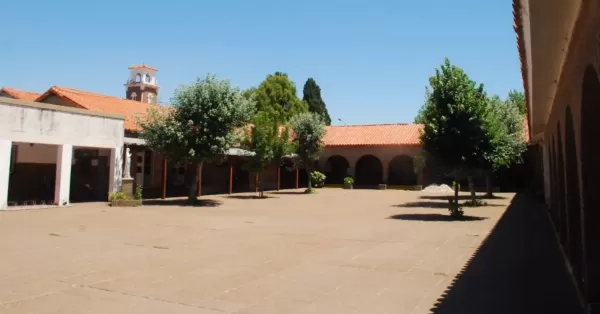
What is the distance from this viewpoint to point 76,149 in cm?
2473

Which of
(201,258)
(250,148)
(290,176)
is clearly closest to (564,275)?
(201,258)

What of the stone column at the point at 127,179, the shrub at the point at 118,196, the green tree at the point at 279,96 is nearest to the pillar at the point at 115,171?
the stone column at the point at 127,179

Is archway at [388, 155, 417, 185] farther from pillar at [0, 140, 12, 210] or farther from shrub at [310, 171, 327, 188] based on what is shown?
pillar at [0, 140, 12, 210]

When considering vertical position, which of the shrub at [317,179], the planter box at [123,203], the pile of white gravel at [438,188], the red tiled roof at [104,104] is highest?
the red tiled roof at [104,104]

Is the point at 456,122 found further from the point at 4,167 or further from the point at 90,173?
the point at 90,173

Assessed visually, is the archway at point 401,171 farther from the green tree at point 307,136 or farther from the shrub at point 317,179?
the green tree at point 307,136

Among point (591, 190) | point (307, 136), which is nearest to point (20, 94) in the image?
point (307, 136)

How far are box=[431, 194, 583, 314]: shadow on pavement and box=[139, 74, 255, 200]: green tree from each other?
1338 centimetres

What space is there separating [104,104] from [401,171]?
83.7 feet

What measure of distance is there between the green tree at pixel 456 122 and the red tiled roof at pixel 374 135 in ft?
68.6

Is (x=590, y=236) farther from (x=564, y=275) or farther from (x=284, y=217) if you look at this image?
(x=284, y=217)

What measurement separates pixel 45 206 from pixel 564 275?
61.6 feet

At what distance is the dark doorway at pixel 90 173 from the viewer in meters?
24.0

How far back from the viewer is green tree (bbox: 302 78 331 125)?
189 feet
